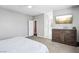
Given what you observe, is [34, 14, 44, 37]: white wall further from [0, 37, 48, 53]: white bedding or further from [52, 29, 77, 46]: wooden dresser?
[52, 29, 77, 46]: wooden dresser

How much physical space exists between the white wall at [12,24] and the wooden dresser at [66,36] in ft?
5.68

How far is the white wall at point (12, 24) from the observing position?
1.53m

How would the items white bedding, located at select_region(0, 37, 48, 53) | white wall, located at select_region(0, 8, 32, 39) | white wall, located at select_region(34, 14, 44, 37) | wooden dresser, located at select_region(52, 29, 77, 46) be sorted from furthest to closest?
wooden dresser, located at select_region(52, 29, 77, 46) < white wall, located at select_region(34, 14, 44, 37) < white wall, located at select_region(0, 8, 32, 39) < white bedding, located at select_region(0, 37, 48, 53)

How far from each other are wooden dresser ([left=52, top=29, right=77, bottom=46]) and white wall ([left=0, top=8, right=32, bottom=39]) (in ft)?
5.68

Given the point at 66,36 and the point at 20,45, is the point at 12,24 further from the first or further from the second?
the point at 66,36

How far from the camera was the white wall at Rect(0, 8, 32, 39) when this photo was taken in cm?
153

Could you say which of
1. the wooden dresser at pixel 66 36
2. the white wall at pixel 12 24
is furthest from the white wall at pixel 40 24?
the wooden dresser at pixel 66 36

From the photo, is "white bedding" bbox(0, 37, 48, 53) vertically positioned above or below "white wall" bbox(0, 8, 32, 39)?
below

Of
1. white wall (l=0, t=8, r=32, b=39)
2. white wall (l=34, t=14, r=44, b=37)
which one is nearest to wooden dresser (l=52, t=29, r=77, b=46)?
white wall (l=34, t=14, r=44, b=37)
